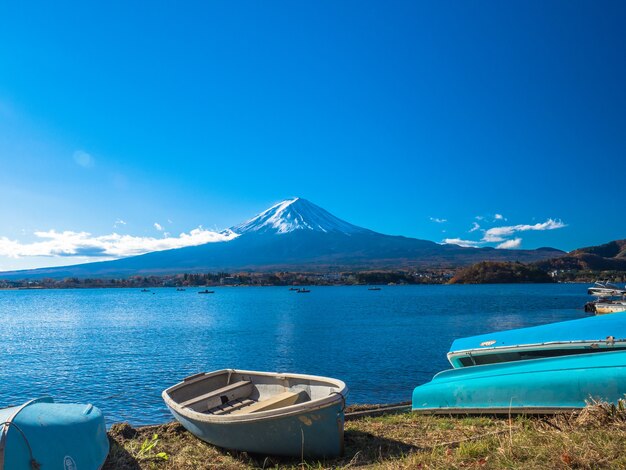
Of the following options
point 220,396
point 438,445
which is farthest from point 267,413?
point 220,396

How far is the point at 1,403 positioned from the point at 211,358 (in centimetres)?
1223

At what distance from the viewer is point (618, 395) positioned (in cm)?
869

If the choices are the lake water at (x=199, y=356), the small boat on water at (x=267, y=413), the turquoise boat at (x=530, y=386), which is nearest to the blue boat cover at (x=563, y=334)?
the turquoise boat at (x=530, y=386)

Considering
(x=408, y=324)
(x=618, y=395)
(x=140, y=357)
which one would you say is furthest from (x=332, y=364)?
(x=408, y=324)

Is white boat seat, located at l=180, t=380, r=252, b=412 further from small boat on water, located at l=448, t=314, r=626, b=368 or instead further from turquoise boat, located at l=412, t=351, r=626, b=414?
small boat on water, located at l=448, t=314, r=626, b=368

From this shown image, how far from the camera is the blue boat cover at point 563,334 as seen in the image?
11216mm

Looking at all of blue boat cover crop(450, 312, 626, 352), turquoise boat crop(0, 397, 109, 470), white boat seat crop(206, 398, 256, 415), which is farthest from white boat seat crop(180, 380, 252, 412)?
blue boat cover crop(450, 312, 626, 352)

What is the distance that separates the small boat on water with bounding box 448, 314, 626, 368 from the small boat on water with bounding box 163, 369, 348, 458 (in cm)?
495

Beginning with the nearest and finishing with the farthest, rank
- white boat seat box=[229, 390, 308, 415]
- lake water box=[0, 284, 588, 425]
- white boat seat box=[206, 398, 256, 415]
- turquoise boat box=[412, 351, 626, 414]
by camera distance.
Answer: turquoise boat box=[412, 351, 626, 414], white boat seat box=[229, 390, 308, 415], white boat seat box=[206, 398, 256, 415], lake water box=[0, 284, 588, 425]

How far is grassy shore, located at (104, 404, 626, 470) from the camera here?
6062 mm

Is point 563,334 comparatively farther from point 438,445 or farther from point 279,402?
point 279,402

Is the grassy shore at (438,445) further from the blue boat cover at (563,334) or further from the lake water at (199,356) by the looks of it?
the lake water at (199,356)

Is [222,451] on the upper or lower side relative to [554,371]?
lower

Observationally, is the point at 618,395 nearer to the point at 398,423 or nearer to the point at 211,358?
the point at 398,423
